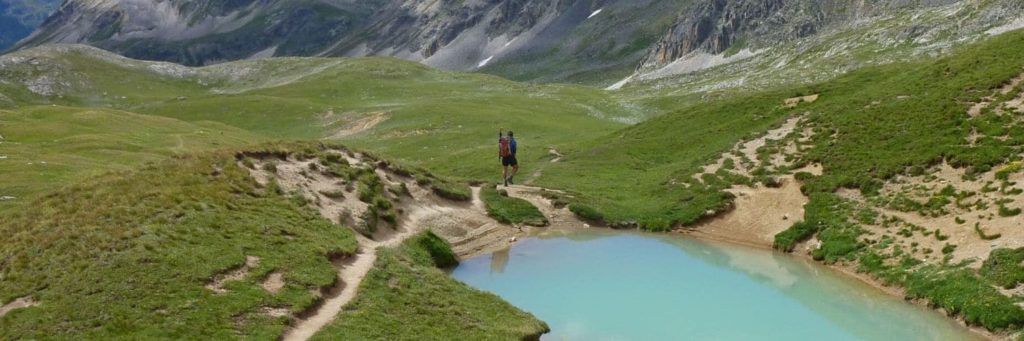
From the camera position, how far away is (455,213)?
131 feet

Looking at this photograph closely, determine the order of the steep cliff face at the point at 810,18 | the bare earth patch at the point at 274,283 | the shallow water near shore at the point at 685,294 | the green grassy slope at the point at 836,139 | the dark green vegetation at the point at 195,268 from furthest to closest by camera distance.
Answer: the steep cliff face at the point at 810,18 → the green grassy slope at the point at 836,139 → the shallow water near shore at the point at 685,294 → the bare earth patch at the point at 274,283 → the dark green vegetation at the point at 195,268

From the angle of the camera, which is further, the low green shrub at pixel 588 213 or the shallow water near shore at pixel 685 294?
the low green shrub at pixel 588 213

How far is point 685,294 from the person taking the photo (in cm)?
2927

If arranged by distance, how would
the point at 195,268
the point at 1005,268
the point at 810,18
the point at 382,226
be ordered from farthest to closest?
the point at 810,18
the point at 382,226
the point at 1005,268
the point at 195,268

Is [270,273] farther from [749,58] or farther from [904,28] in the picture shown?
[749,58]

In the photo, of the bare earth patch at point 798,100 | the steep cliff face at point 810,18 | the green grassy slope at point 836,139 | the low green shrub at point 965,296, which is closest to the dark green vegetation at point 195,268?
the low green shrub at point 965,296

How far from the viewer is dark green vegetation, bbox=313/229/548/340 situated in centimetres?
2173

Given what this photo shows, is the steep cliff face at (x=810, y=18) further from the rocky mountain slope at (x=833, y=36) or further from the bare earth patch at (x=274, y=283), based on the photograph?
the bare earth patch at (x=274, y=283)

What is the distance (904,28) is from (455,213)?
376ft

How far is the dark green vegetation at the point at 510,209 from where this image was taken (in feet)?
135

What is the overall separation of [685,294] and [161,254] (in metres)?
19.8

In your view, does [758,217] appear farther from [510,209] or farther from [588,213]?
[510,209]

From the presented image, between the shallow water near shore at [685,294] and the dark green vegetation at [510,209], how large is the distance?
2.97 meters

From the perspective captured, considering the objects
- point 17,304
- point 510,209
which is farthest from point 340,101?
point 17,304
